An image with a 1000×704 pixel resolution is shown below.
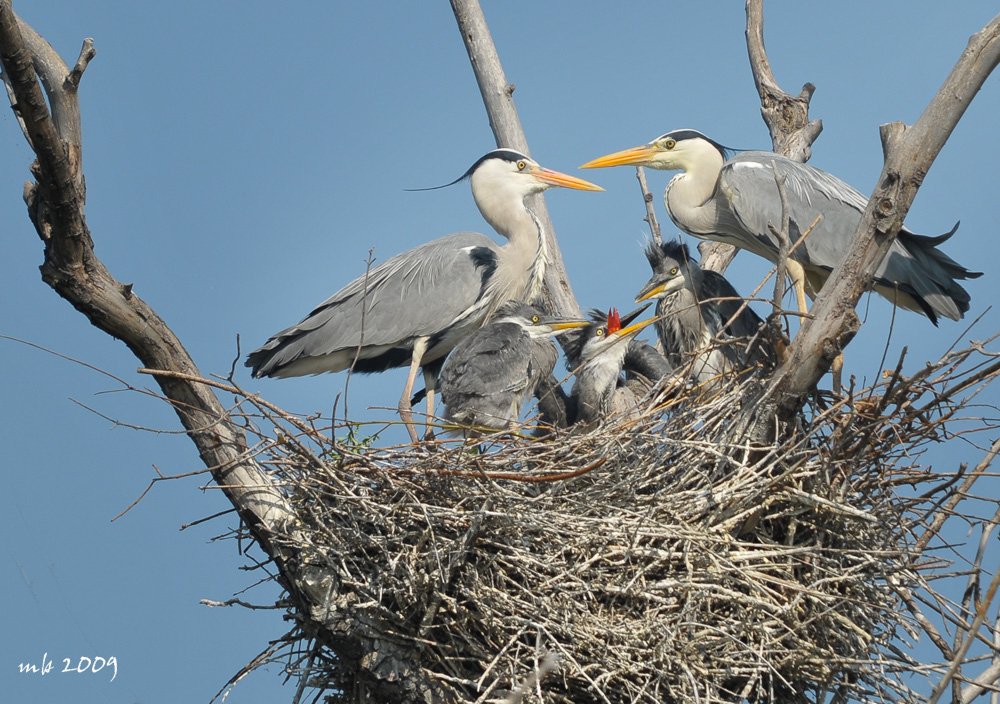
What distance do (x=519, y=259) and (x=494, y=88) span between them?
1.05 meters

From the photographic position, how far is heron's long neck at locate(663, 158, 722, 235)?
5.48 m

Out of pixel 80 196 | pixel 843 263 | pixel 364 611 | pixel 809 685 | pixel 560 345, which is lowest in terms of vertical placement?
pixel 809 685

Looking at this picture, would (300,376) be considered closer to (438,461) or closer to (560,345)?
(560,345)

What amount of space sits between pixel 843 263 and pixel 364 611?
5.66 ft

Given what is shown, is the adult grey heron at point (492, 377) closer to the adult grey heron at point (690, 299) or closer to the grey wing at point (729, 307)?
the adult grey heron at point (690, 299)

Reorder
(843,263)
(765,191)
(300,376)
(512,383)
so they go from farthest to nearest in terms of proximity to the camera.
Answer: (300,376) → (765,191) → (512,383) → (843,263)

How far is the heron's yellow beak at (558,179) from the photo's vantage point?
233 inches

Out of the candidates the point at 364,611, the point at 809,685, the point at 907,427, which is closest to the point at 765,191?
the point at 907,427

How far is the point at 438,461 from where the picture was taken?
10.7ft

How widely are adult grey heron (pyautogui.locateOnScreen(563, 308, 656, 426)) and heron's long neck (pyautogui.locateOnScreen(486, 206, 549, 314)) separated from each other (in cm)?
77

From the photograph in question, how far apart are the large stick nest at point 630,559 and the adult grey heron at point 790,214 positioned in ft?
4.73

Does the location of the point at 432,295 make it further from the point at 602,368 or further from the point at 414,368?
the point at 602,368

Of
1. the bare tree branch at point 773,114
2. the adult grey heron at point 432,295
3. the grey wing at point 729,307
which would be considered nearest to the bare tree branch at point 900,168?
the grey wing at point 729,307

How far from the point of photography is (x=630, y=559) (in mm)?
3316
